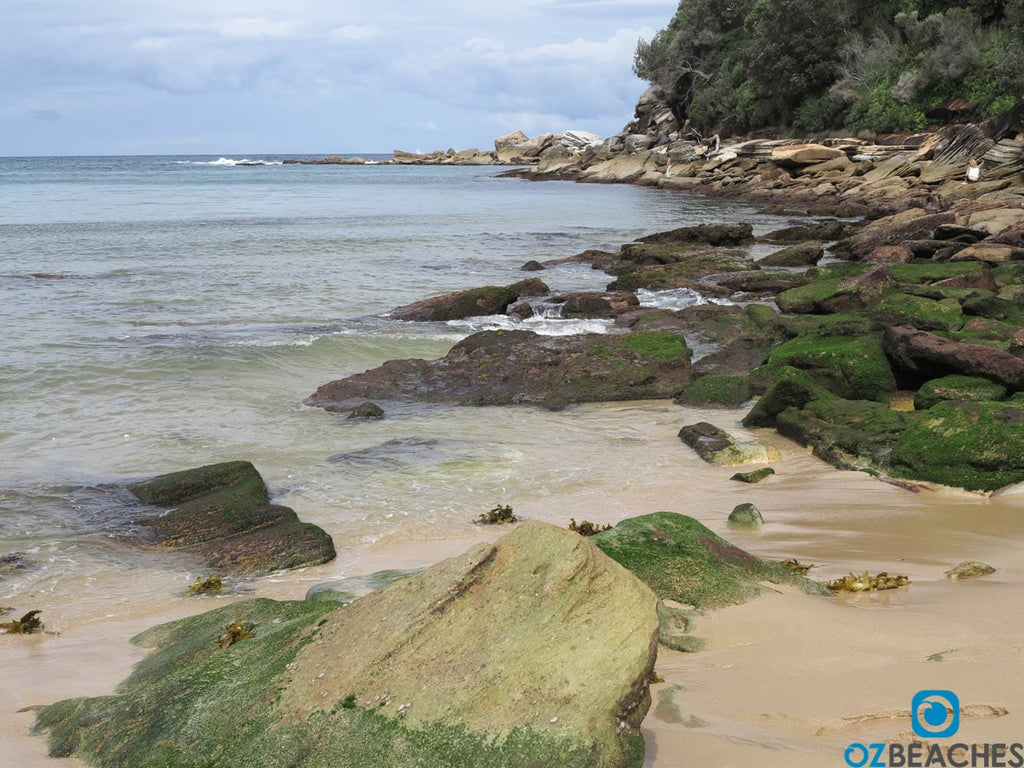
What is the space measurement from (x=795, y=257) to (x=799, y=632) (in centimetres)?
1802

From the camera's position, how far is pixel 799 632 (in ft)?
13.4

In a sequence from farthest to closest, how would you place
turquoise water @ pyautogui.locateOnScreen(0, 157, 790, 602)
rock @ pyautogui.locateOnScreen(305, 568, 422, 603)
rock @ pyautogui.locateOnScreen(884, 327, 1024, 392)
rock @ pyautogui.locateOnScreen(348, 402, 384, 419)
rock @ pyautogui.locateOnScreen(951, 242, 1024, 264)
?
rock @ pyautogui.locateOnScreen(951, 242, 1024, 264) → rock @ pyautogui.locateOnScreen(348, 402, 384, 419) → rock @ pyautogui.locateOnScreen(884, 327, 1024, 392) → turquoise water @ pyautogui.locateOnScreen(0, 157, 790, 602) → rock @ pyautogui.locateOnScreen(305, 568, 422, 603)

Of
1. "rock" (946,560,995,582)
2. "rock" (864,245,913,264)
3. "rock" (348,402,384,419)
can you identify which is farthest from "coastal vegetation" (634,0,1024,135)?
"rock" (946,560,995,582)

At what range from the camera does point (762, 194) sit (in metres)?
42.4

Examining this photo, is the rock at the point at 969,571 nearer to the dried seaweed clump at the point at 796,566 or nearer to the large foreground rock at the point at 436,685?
the dried seaweed clump at the point at 796,566

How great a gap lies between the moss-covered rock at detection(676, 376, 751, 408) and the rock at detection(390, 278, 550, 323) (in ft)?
20.3

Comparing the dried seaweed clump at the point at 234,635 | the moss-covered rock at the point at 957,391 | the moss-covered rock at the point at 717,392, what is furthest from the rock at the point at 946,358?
the dried seaweed clump at the point at 234,635

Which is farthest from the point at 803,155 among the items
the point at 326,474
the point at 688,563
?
the point at 688,563

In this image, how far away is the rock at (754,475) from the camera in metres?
7.65

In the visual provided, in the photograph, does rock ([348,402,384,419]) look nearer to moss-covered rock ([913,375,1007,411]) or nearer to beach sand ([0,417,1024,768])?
beach sand ([0,417,1024,768])

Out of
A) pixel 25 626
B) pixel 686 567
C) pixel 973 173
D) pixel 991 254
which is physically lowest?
pixel 25 626

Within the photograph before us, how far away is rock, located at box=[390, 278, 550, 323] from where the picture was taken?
637 inches

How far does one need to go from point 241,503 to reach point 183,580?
1.05 meters

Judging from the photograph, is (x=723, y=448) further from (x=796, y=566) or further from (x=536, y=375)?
(x=536, y=375)
